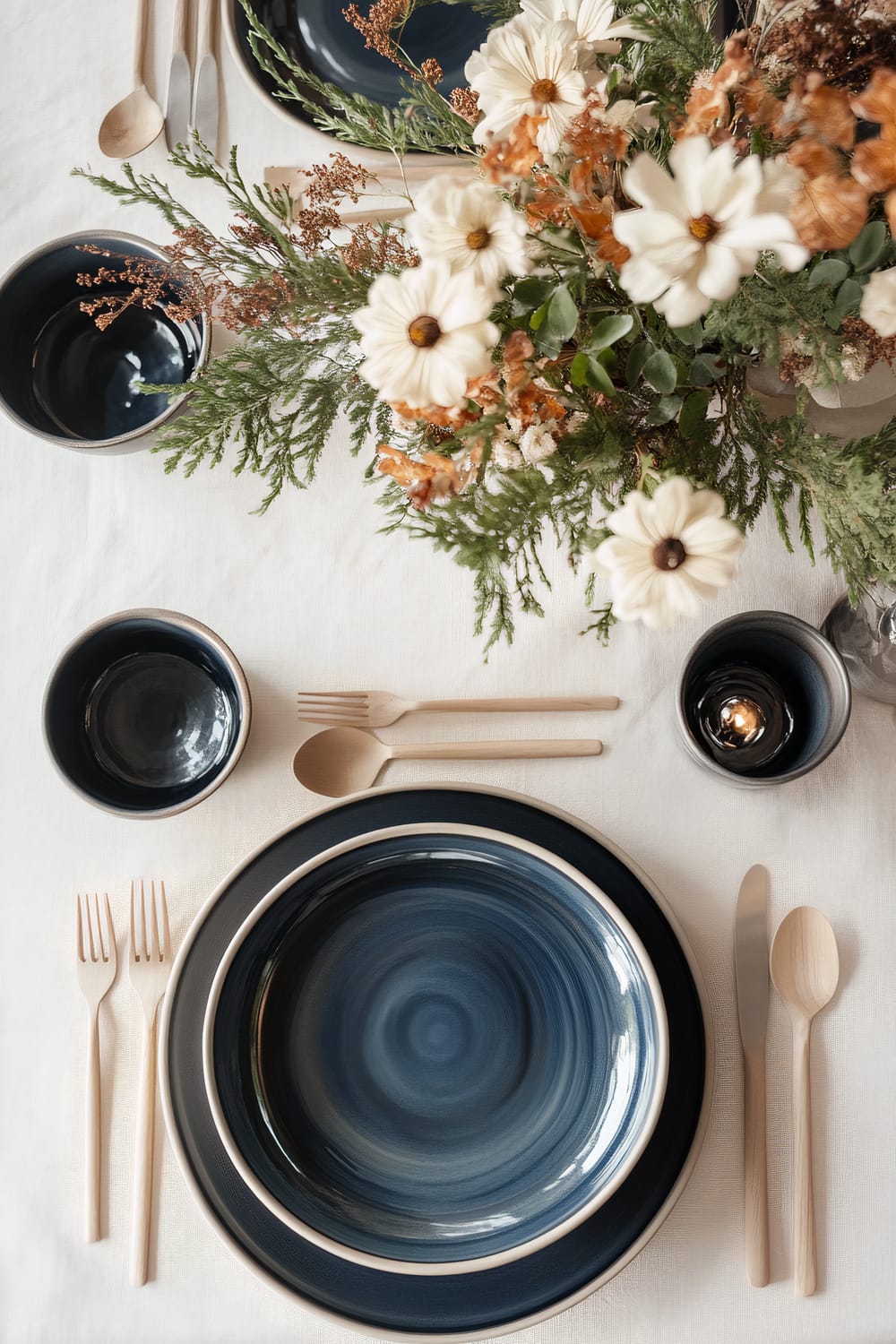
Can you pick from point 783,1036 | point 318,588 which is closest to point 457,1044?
point 783,1036

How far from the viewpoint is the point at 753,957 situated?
702 millimetres

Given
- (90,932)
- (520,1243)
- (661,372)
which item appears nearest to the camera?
(661,372)

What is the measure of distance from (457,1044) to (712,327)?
545 mm

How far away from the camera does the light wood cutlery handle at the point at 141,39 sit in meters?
0.81

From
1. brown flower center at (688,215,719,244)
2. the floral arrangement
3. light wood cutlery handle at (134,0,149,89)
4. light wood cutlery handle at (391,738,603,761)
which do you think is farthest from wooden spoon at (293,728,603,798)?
light wood cutlery handle at (134,0,149,89)

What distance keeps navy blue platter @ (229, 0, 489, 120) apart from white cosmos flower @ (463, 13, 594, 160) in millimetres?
455

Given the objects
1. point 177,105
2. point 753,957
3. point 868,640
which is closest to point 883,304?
point 868,640

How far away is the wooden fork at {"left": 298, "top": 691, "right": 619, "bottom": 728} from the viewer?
0.73 m

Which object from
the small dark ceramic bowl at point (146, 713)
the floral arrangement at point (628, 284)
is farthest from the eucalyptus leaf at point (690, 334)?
the small dark ceramic bowl at point (146, 713)

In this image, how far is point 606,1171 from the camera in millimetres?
631

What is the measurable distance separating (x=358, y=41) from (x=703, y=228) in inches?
25.0

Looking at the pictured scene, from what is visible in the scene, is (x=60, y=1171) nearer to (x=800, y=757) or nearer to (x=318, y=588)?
(x=318, y=588)

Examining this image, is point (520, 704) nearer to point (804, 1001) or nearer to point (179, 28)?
point (804, 1001)

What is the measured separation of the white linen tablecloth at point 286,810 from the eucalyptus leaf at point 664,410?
1.06 ft
